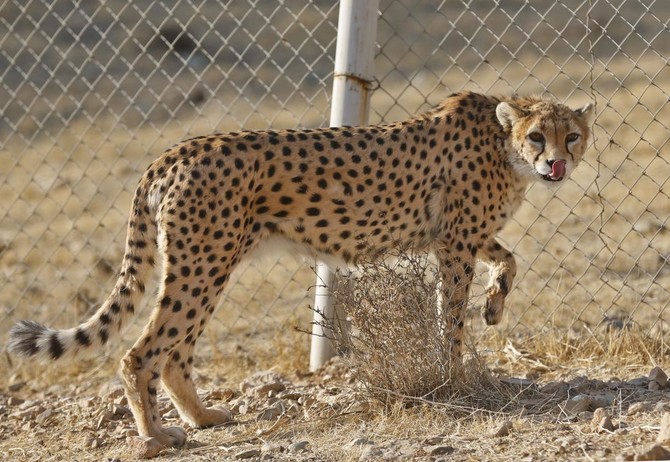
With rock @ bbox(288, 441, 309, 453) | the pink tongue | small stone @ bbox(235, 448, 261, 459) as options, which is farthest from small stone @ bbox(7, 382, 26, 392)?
the pink tongue

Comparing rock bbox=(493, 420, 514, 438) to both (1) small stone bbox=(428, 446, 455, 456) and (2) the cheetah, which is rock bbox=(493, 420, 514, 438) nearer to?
(1) small stone bbox=(428, 446, 455, 456)

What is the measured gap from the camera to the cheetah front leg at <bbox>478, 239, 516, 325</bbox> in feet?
15.4

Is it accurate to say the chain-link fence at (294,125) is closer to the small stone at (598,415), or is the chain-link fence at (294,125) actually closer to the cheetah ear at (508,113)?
the cheetah ear at (508,113)

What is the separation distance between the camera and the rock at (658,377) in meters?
4.43

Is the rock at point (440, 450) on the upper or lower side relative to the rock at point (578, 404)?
lower

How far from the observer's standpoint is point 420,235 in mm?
4723

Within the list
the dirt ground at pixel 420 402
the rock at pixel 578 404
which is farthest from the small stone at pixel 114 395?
the rock at pixel 578 404

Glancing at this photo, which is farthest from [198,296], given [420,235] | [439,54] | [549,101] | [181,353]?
[439,54]

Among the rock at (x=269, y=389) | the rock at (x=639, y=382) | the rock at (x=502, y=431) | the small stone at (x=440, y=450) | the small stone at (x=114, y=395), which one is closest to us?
the small stone at (x=440, y=450)

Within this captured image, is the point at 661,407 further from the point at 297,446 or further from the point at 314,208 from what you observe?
the point at 314,208

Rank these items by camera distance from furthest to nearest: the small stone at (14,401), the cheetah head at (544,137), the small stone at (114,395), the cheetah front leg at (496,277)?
the small stone at (14,401), the small stone at (114,395), the cheetah front leg at (496,277), the cheetah head at (544,137)

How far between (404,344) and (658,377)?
44.6 inches

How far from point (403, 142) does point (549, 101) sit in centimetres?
76

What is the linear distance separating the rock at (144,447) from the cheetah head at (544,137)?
6.57ft
